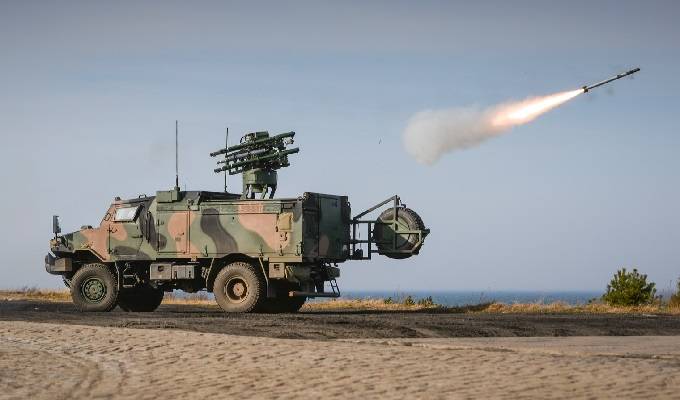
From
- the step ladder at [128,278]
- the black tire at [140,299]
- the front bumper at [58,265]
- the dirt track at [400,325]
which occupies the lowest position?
the dirt track at [400,325]

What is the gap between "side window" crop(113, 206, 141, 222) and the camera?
2606 centimetres

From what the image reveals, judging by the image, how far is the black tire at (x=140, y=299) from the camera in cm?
2655

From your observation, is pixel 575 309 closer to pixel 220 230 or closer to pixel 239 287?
pixel 239 287

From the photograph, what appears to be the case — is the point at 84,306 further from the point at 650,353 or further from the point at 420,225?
the point at 650,353

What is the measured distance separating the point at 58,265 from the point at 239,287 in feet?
17.7

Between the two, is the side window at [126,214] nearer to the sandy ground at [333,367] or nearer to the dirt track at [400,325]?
the dirt track at [400,325]

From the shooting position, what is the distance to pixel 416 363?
1170 centimetres

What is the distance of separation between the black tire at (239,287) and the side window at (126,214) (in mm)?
2977

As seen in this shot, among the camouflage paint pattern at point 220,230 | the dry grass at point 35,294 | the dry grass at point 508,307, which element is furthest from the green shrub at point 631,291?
the dry grass at point 35,294

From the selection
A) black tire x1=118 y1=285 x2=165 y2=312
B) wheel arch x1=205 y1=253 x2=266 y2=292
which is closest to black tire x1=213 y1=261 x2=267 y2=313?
wheel arch x1=205 y1=253 x2=266 y2=292

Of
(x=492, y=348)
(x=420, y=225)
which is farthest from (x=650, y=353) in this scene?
(x=420, y=225)

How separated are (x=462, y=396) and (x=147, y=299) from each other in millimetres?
18665

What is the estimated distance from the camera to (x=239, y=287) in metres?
24.5

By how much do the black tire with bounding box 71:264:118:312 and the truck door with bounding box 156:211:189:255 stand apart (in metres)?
1.68
